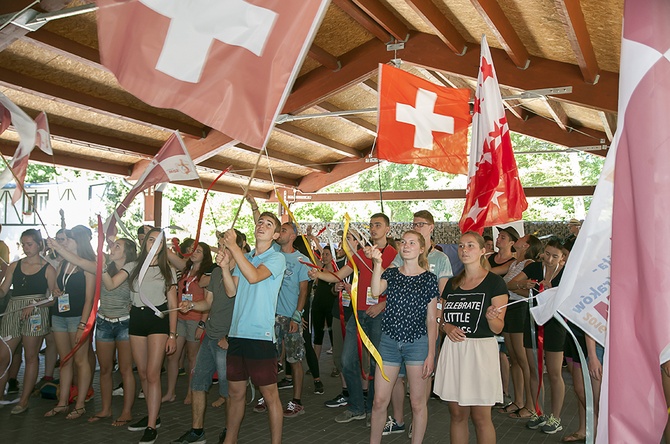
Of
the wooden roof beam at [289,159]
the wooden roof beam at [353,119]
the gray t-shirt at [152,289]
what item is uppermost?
the wooden roof beam at [353,119]

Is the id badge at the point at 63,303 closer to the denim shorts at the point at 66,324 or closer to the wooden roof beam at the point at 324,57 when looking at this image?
the denim shorts at the point at 66,324

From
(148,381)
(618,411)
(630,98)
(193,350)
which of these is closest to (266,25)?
(630,98)

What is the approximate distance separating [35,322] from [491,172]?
190 inches

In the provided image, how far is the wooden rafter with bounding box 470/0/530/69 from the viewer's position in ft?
24.7

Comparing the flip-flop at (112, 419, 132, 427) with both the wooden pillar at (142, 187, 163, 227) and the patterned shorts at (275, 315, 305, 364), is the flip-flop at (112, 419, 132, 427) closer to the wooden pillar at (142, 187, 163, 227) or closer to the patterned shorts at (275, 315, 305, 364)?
the patterned shorts at (275, 315, 305, 364)

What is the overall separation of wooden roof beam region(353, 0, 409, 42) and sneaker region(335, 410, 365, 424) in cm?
563

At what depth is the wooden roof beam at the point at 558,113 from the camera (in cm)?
1233

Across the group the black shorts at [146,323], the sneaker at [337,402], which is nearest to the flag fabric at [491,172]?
the sneaker at [337,402]

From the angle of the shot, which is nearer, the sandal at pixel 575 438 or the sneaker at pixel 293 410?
the sandal at pixel 575 438

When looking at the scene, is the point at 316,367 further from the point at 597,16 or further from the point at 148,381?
the point at 597,16

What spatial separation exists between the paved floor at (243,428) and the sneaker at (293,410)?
67 millimetres

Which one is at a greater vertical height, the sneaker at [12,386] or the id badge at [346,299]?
the id badge at [346,299]

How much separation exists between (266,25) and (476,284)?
2514mm

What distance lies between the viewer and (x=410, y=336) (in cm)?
464
